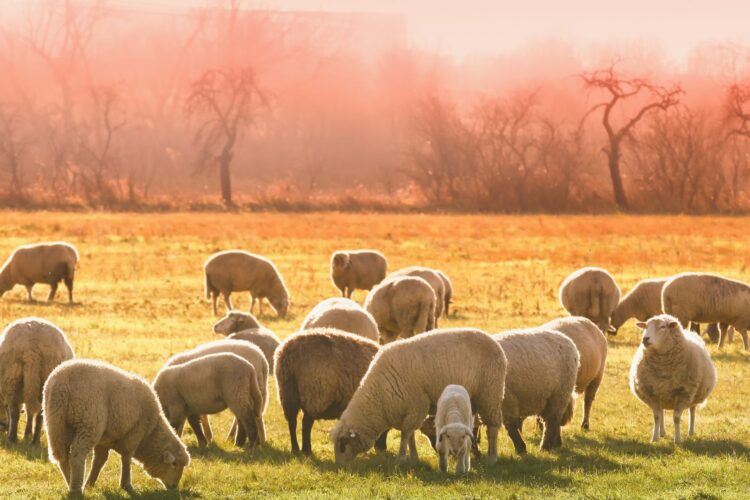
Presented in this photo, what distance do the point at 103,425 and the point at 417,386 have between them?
3.05 m

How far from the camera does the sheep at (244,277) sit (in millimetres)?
26922

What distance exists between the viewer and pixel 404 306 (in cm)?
1967

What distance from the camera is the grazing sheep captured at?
93.6 ft

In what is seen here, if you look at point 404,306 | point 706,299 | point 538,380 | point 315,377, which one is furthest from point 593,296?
point 315,377

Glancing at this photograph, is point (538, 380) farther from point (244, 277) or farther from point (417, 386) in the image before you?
point (244, 277)

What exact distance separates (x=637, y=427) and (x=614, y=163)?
182 ft

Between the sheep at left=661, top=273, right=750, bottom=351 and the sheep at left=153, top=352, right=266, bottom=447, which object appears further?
the sheep at left=661, top=273, right=750, bottom=351

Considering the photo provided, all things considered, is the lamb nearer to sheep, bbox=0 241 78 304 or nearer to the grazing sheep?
the grazing sheep

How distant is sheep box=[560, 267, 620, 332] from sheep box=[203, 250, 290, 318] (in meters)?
7.00

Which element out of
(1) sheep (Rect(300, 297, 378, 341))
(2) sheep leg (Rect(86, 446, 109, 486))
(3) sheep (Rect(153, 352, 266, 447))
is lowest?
(2) sheep leg (Rect(86, 446, 109, 486))

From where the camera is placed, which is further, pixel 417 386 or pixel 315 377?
pixel 315 377

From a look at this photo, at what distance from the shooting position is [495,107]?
75.0m

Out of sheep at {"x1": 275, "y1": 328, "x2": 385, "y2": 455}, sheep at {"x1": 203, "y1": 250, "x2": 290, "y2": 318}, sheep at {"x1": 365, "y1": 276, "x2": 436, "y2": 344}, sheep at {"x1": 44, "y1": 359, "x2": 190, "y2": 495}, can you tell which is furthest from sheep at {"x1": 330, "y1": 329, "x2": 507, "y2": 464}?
sheep at {"x1": 203, "y1": 250, "x2": 290, "y2": 318}

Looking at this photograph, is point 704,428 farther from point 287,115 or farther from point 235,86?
point 287,115
